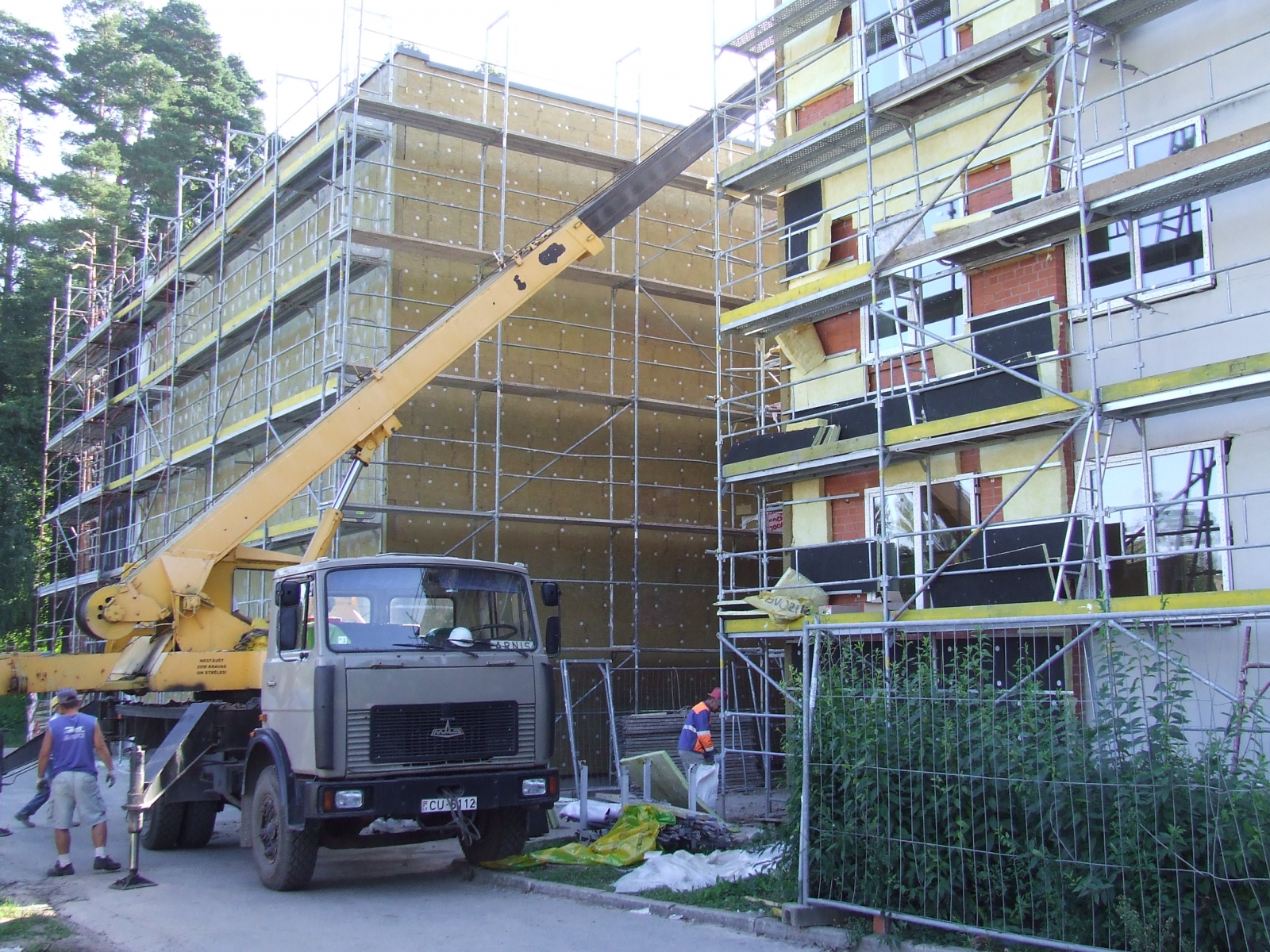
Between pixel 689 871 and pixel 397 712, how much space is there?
2.58 m

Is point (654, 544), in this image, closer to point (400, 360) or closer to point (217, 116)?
point (400, 360)

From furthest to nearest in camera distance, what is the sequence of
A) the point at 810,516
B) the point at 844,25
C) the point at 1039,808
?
the point at 844,25 → the point at 810,516 → the point at 1039,808

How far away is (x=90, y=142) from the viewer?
45.4m

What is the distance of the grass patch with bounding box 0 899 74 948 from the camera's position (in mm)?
7875

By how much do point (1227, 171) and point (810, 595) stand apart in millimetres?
6160

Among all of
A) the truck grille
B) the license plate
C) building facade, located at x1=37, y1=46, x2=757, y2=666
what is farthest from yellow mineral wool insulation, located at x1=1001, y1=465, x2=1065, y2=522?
building facade, located at x1=37, y1=46, x2=757, y2=666

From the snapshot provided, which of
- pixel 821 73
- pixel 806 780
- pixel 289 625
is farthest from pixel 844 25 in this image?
pixel 806 780

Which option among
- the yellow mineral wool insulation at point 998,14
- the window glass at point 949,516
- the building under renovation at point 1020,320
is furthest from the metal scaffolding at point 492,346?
the window glass at point 949,516

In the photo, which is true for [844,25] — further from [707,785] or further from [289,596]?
[289,596]

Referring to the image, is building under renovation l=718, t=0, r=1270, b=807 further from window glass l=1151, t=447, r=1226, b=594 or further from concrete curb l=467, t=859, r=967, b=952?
concrete curb l=467, t=859, r=967, b=952

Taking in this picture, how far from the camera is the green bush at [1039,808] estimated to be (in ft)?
19.1

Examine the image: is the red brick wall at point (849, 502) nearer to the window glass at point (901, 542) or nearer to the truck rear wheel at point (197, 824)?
the window glass at point (901, 542)

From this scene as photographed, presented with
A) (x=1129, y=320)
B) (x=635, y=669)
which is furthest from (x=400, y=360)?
(x=1129, y=320)

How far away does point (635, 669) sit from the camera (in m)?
18.2
